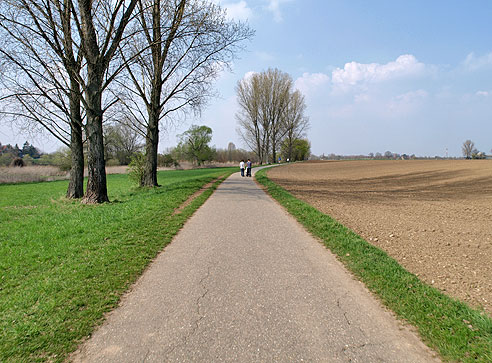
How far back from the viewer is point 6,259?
4.66m

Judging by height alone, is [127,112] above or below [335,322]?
above

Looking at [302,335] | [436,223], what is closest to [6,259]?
[302,335]

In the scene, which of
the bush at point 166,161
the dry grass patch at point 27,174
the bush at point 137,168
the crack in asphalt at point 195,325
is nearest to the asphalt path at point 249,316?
the crack in asphalt at point 195,325

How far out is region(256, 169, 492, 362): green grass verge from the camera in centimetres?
241

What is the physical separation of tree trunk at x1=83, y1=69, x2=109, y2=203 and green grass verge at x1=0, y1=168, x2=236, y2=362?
2.41m

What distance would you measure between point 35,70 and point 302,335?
12.8 metres

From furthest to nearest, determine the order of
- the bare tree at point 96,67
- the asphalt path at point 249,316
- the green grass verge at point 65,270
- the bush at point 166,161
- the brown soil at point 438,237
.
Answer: the bush at point 166,161 < the bare tree at point 96,67 < the brown soil at point 438,237 < the green grass verge at point 65,270 < the asphalt path at point 249,316

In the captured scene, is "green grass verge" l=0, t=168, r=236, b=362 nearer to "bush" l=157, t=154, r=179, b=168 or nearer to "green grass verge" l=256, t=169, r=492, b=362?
"green grass verge" l=256, t=169, r=492, b=362

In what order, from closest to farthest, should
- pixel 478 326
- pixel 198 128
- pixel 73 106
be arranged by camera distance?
pixel 478 326 → pixel 73 106 → pixel 198 128

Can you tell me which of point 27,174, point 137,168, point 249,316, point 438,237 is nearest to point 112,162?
point 27,174

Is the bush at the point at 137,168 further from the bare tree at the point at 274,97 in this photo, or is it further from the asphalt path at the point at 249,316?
the bare tree at the point at 274,97

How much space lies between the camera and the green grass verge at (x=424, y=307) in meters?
2.41

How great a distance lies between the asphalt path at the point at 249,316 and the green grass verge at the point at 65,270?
0.27 meters

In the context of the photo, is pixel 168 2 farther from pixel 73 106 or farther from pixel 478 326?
pixel 478 326
